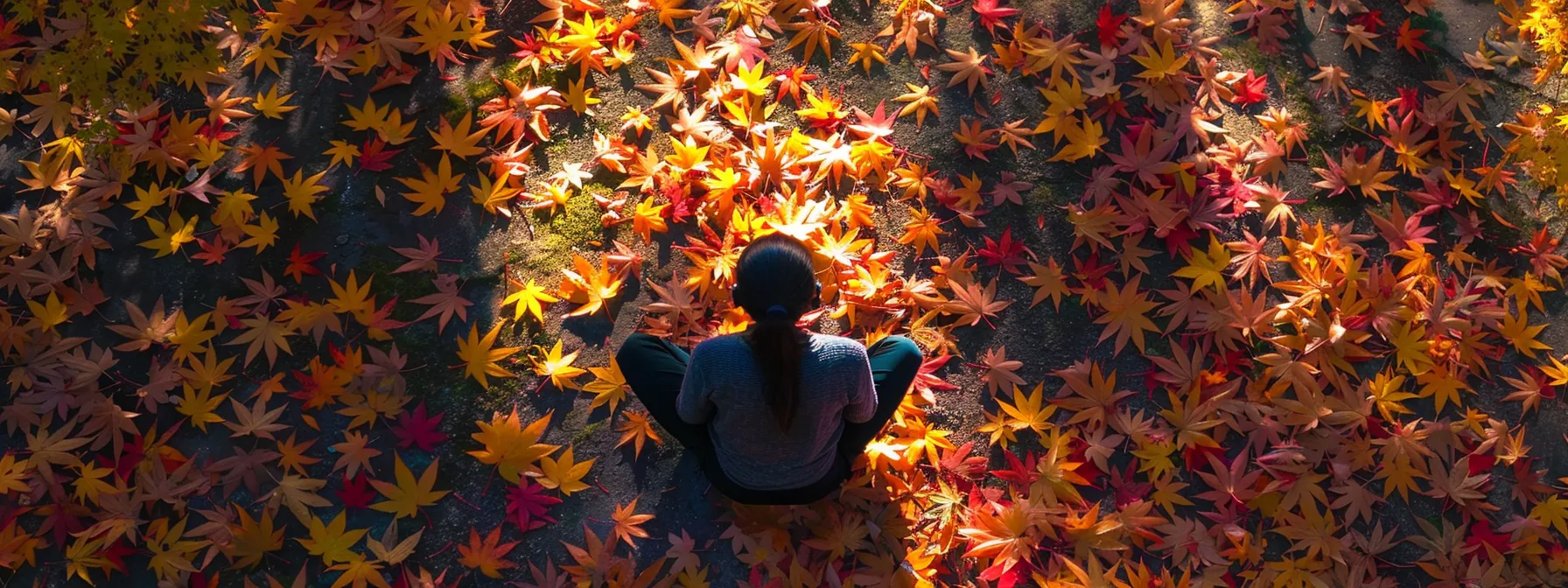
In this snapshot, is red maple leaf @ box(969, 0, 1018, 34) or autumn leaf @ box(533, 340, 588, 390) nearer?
autumn leaf @ box(533, 340, 588, 390)

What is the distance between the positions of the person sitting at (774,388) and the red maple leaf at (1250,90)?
178 cm

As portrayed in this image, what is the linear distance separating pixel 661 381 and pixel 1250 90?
94.4 inches

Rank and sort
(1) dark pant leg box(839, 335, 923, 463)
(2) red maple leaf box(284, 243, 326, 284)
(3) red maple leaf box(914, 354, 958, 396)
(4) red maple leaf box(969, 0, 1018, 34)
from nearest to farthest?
(1) dark pant leg box(839, 335, 923, 463)
(3) red maple leaf box(914, 354, 958, 396)
(2) red maple leaf box(284, 243, 326, 284)
(4) red maple leaf box(969, 0, 1018, 34)

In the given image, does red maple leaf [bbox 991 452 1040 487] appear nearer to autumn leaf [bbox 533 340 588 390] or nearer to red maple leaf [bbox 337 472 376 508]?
autumn leaf [bbox 533 340 588 390]

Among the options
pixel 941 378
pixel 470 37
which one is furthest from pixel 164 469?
pixel 941 378

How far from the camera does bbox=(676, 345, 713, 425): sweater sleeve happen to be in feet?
7.30

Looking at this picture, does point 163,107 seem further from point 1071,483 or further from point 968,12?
point 1071,483

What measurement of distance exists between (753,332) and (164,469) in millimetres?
1921

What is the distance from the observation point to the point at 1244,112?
135 inches

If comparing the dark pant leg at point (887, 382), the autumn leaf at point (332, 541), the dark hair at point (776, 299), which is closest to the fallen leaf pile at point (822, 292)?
the autumn leaf at point (332, 541)

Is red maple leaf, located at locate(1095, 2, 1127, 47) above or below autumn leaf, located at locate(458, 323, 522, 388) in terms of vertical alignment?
above

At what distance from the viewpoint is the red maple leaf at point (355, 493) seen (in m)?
2.75

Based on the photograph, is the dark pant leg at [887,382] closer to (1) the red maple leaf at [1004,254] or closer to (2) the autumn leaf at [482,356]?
(1) the red maple leaf at [1004,254]

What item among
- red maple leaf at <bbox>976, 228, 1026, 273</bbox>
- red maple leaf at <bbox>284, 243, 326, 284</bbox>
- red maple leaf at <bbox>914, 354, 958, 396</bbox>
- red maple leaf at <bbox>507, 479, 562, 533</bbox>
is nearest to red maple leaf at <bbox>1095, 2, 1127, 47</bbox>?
red maple leaf at <bbox>976, 228, 1026, 273</bbox>
